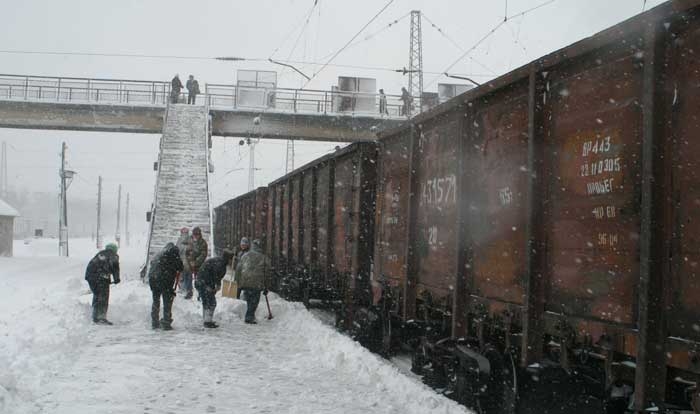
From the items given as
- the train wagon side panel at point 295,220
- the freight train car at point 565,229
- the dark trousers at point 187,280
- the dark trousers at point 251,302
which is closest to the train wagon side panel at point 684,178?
the freight train car at point 565,229

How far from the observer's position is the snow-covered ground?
6.36 meters

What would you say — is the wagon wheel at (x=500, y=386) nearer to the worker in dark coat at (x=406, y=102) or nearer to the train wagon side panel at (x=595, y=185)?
the train wagon side panel at (x=595, y=185)

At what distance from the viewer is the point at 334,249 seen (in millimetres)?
11594

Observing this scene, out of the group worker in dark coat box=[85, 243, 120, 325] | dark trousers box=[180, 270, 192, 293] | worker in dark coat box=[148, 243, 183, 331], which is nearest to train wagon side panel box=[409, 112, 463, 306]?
worker in dark coat box=[148, 243, 183, 331]

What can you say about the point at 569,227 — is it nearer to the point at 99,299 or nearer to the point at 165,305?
the point at 165,305

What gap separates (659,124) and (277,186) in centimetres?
1463

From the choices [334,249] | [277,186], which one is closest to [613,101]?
[334,249]

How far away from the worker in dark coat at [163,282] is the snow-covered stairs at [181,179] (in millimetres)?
10159

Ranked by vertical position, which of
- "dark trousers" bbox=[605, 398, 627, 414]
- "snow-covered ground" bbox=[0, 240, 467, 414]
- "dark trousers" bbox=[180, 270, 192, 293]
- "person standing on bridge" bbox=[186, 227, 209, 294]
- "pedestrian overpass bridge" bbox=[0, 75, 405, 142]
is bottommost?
"snow-covered ground" bbox=[0, 240, 467, 414]

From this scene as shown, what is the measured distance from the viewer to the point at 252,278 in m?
12.3

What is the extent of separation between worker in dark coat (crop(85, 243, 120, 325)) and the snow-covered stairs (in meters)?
9.49

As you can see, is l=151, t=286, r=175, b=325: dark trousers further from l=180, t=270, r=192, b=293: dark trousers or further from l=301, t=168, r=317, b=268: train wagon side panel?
l=180, t=270, r=192, b=293: dark trousers

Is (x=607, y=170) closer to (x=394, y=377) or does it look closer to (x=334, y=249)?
(x=394, y=377)

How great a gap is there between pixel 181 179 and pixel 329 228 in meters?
15.5
